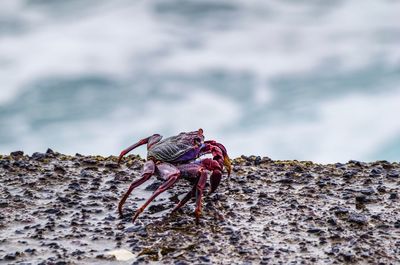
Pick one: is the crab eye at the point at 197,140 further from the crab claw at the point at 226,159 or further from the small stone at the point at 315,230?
the small stone at the point at 315,230

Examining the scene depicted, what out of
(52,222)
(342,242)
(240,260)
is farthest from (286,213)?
(52,222)

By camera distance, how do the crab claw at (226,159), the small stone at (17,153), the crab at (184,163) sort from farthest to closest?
the small stone at (17,153)
the crab claw at (226,159)
the crab at (184,163)

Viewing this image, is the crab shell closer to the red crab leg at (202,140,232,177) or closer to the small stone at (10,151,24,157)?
the red crab leg at (202,140,232,177)

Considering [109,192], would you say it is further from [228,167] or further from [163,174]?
[228,167]

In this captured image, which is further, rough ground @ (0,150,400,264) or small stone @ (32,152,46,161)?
small stone @ (32,152,46,161)

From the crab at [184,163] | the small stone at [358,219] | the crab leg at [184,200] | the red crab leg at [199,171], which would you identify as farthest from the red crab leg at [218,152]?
the small stone at [358,219]

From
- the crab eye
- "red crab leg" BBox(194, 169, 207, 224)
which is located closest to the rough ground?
"red crab leg" BBox(194, 169, 207, 224)

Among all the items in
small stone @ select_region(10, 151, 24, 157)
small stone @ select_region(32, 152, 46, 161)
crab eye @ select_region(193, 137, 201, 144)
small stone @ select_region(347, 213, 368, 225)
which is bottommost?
small stone @ select_region(347, 213, 368, 225)
